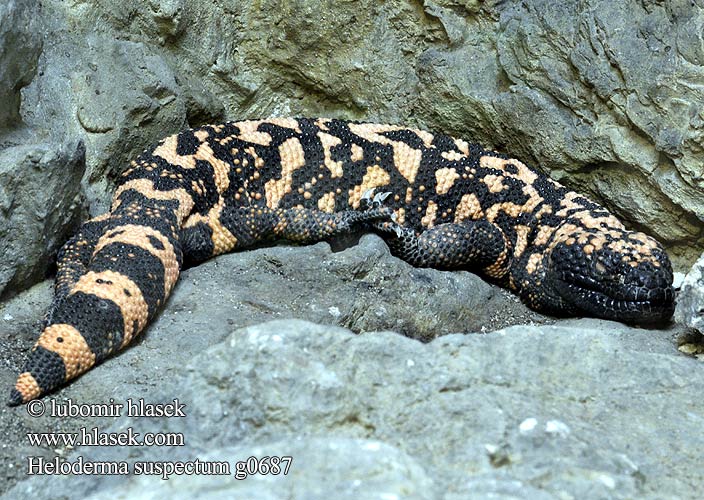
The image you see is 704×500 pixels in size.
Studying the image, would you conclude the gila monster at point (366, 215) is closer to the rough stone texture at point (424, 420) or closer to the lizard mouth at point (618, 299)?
the lizard mouth at point (618, 299)

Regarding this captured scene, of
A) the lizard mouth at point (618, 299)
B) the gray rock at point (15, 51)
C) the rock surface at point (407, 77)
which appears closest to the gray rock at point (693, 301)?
the lizard mouth at point (618, 299)

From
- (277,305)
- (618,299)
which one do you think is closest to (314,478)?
(277,305)

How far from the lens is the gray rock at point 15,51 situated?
3.45 m

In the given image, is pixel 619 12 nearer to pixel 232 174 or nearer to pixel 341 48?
pixel 341 48

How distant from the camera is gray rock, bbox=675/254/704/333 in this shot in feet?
11.1

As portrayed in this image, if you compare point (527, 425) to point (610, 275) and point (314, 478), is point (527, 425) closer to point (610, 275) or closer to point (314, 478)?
point (314, 478)

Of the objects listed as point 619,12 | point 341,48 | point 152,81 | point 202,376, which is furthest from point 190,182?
point 619,12

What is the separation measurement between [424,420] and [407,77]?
3060mm

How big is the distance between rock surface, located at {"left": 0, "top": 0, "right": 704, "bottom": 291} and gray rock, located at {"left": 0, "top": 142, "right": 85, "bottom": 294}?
0.07 metres

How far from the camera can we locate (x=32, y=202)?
11.5ft

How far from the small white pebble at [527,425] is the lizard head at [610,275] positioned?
1966mm

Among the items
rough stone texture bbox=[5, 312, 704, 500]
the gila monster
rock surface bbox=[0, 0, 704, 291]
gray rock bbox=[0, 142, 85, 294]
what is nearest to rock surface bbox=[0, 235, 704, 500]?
rough stone texture bbox=[5, 312, 704, 500]

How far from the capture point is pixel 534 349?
2574mm

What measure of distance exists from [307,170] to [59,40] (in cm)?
139
